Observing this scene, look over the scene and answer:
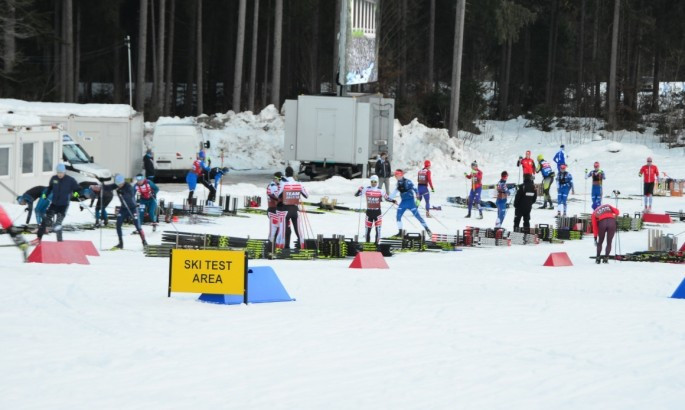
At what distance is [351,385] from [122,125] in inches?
1088

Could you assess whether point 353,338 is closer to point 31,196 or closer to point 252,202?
point 31,196

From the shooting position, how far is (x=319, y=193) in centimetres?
3662

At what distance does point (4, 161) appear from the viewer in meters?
28.5

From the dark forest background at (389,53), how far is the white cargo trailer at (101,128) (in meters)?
10.4

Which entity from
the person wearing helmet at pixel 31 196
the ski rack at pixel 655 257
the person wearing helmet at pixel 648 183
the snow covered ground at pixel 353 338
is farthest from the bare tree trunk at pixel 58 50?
the ski rack at pixel 655 257

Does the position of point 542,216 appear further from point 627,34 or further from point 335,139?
point 627,34

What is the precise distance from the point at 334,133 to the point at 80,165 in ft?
32.0

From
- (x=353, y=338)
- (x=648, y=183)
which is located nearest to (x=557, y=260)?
(x=353, y=338)

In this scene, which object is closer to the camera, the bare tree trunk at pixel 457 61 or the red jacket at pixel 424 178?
the red jacket at pixel 424 178

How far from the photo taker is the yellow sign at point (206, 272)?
582 inches

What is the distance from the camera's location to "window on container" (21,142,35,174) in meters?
29.2

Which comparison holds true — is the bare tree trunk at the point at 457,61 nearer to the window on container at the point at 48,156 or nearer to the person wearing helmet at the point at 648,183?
the person wearing helmet at the point at 648,183

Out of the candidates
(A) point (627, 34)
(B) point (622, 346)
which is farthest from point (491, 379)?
(A) point (627, 34)

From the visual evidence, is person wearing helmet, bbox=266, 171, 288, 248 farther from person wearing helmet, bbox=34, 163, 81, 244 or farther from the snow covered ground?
person wearing helmet, bbox=34, 163, 81, 244
